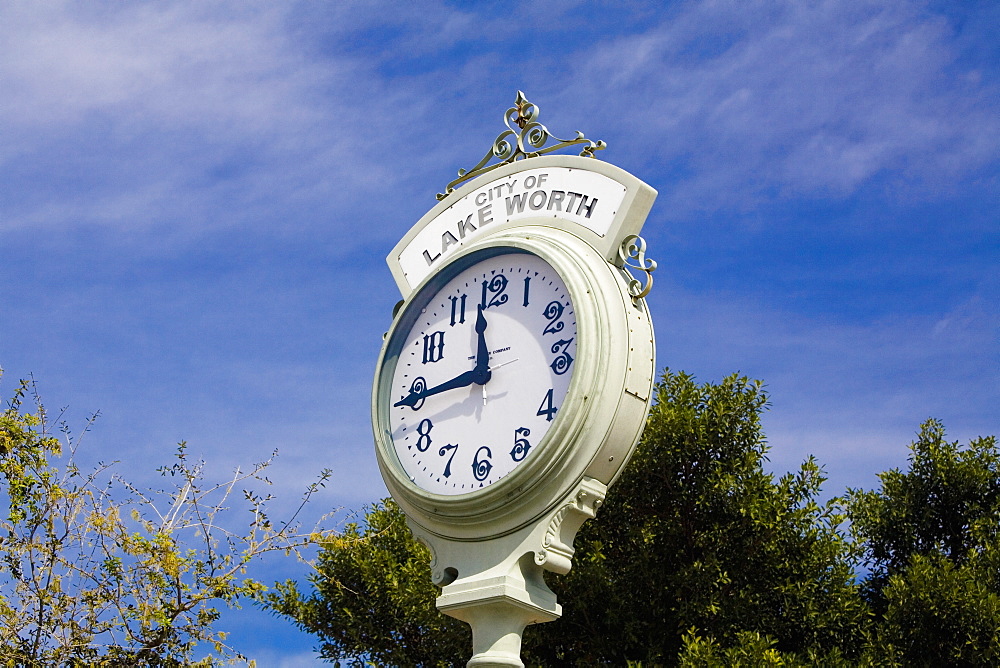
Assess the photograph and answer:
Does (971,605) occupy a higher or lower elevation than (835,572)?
lower

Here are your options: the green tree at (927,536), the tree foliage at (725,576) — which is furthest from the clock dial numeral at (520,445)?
the green tree at (927,536)

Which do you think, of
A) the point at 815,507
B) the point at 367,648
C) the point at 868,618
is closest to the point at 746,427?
the point at 815,507

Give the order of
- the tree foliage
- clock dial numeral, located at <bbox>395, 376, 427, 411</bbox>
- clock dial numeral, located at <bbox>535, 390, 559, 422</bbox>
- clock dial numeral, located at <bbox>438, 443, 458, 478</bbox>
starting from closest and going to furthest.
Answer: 1. clock dial numeral, located at <bbox>535, 390, 559, 422</bbox>
2. clock dial numeral, located at <bbox>438, 443, 458, 478</bbox>
3. clock dial numeral, located at <bbox>395, 376, 427, 411</bbox>
4. the tree foliage

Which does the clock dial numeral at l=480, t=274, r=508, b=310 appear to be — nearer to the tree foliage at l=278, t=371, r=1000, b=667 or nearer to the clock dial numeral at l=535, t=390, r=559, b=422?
the clock dial numeral at l=535, t=390, r=559, b=422

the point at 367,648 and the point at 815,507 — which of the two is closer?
the point at 815,507

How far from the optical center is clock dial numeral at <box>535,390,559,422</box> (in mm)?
6418

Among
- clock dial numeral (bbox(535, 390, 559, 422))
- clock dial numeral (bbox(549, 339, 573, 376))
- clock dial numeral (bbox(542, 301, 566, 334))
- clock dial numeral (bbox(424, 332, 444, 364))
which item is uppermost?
clock dial numeral (bbox(424, 332, 444, 364))

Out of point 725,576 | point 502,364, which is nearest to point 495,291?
point 502,364

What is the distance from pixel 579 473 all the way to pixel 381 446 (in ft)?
4.54

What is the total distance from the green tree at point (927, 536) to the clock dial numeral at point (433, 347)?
18.5 feet

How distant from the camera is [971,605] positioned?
1052 centimetres

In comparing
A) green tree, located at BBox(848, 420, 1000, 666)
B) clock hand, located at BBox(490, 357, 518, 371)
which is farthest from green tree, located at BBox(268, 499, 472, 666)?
clock hand, located at BBox(490, 357, 518, 371)

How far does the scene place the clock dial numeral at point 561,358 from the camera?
6.49 metres

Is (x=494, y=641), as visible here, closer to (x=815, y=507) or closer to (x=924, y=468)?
(x=815, y=507)
